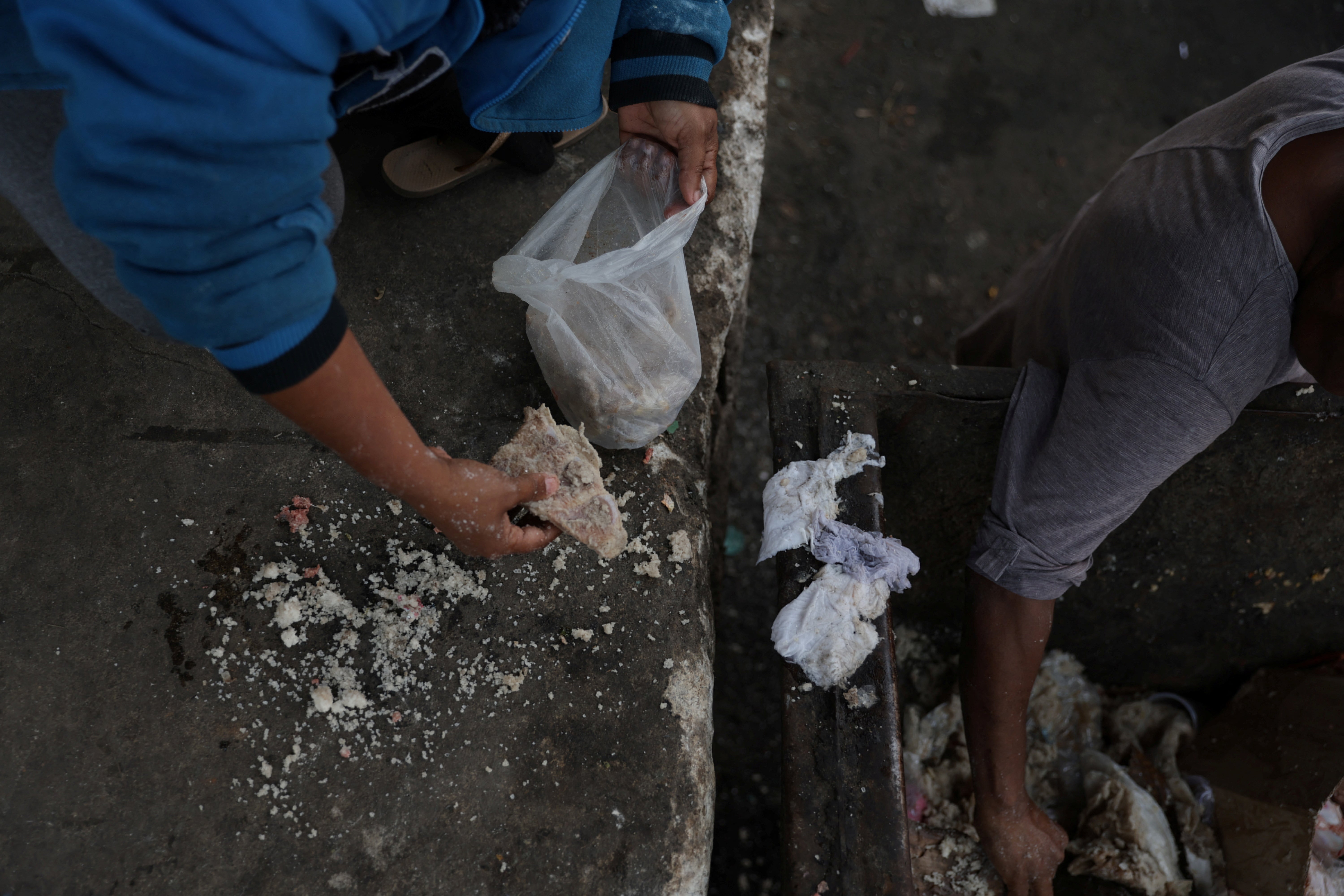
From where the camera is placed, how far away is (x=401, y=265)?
1888mm

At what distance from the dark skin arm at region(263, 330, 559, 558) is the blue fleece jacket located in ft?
0.15

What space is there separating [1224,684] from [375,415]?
2965 mm

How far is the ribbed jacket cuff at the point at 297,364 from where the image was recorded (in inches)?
36.9

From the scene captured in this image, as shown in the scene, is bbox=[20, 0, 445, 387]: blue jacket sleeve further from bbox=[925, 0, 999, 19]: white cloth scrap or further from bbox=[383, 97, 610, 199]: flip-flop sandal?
bbox=[925, 0, 999, 19]: white cloth scrap

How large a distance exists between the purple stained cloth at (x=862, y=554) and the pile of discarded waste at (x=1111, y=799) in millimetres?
748

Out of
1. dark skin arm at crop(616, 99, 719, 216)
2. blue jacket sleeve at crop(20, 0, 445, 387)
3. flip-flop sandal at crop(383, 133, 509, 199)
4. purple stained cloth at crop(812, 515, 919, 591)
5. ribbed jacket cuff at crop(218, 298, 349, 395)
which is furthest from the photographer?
flip-flop sandal at crop(383, 133, 509, 199)

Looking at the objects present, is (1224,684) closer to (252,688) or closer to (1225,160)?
(1225,160)

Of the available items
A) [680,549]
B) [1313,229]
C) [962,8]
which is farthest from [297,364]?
[962,8]

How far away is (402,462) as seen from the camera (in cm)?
111

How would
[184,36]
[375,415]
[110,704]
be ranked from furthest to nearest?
[110,704], [375,415], [184,36]

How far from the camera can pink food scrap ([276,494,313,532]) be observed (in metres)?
1.56

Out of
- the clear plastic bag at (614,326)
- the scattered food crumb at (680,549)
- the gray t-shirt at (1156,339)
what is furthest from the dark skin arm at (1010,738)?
the clear plastic bag at (614,326)

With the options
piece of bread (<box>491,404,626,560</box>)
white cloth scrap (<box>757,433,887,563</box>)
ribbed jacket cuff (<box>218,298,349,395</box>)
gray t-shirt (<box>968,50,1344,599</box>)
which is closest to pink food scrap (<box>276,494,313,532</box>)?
piece of bread (<box>491,404,626,560</box>)

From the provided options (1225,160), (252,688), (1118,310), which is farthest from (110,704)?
(1225,160)
